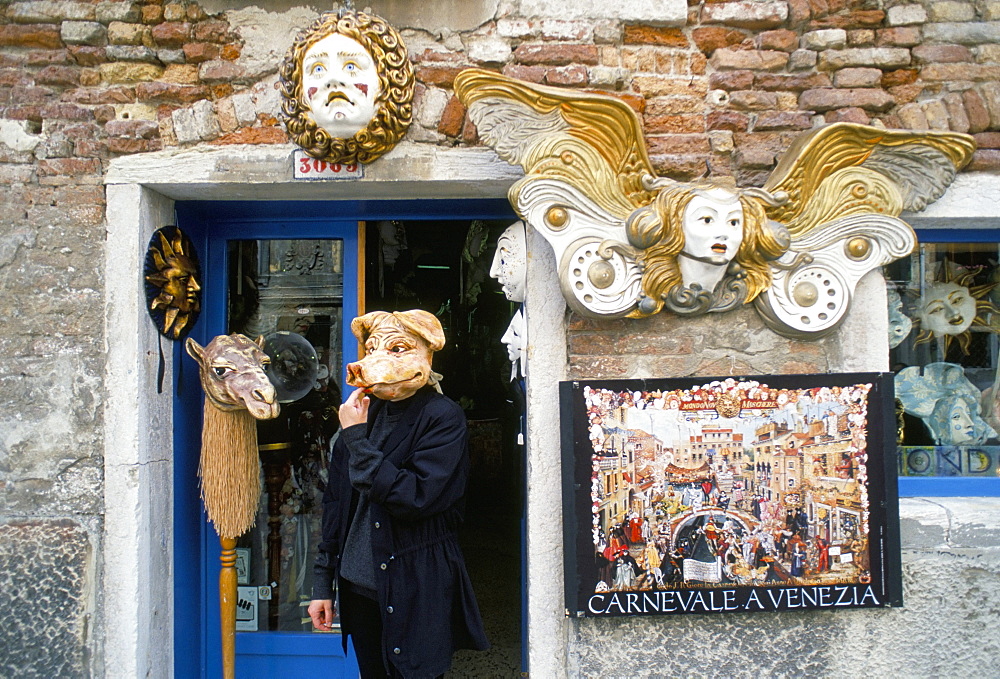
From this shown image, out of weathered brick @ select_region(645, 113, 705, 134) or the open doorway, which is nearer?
weathered brick @ select_region(645, 113, 705, 134)

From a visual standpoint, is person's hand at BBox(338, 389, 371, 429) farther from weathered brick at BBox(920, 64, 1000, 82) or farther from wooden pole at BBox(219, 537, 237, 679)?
weathered brick at BBox(920, 64, 1000, 82)

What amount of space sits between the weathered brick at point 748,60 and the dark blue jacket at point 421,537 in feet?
5.78

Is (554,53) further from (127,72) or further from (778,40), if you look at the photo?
(127,72)

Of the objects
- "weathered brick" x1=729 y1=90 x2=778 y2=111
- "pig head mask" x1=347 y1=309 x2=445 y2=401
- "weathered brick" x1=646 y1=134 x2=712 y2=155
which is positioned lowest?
"pig head mask" x1=347 y1=309 x2=445 y2=401

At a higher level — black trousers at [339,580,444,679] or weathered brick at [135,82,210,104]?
weathered brick at [135,82,210,104]

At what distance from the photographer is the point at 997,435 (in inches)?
117

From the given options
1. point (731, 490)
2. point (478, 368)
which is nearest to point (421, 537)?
point (731, 490)

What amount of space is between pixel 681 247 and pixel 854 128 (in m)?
0.77

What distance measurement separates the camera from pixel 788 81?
275 cm

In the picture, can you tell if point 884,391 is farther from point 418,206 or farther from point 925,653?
point 418,206

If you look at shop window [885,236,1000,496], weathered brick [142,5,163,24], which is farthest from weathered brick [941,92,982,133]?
weathered brick [142,5,163,24]

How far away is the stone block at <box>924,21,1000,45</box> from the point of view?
275 centimetres

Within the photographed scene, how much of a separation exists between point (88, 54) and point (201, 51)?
0.46 meters

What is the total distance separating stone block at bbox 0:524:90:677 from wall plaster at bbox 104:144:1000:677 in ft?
0.48
